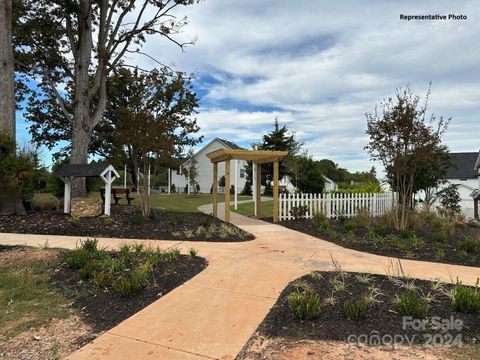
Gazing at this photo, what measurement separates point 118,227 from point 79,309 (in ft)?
18.1

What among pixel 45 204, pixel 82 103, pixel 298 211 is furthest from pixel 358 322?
pixel 45 204

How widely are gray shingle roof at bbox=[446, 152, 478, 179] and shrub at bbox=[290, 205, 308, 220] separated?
27441mm

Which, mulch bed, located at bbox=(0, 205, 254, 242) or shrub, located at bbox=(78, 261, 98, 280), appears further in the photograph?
mulch bed, located at bbox=(0, 205, 254, 242)

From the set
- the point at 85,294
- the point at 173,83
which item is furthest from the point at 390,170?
the point at 173,83

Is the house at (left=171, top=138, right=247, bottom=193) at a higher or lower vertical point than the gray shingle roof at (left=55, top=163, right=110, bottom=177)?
higher

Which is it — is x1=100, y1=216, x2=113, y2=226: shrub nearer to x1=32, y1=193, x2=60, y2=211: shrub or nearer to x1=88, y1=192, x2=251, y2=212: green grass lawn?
x1=32, y1=193, x2=60, y2=211: shrub

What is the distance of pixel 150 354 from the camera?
311 centimetres

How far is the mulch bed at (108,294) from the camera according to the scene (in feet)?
13.0

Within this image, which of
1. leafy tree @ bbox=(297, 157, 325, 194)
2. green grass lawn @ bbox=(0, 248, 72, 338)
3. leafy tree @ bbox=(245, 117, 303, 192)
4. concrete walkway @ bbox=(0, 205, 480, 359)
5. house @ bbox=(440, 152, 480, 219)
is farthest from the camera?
house @ bbox=(440, 152, 480, 219)

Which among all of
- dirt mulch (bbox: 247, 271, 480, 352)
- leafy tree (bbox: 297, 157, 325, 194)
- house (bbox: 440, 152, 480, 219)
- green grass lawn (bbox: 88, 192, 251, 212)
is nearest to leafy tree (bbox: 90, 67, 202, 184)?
green grass lawn (bbox: 88, 192, 251, 212)

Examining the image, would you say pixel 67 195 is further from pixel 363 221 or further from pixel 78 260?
pixel 363 221

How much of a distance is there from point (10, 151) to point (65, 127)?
35.4 ft

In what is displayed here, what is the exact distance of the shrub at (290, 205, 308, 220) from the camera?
505 inches

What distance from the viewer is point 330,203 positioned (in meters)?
13.6
